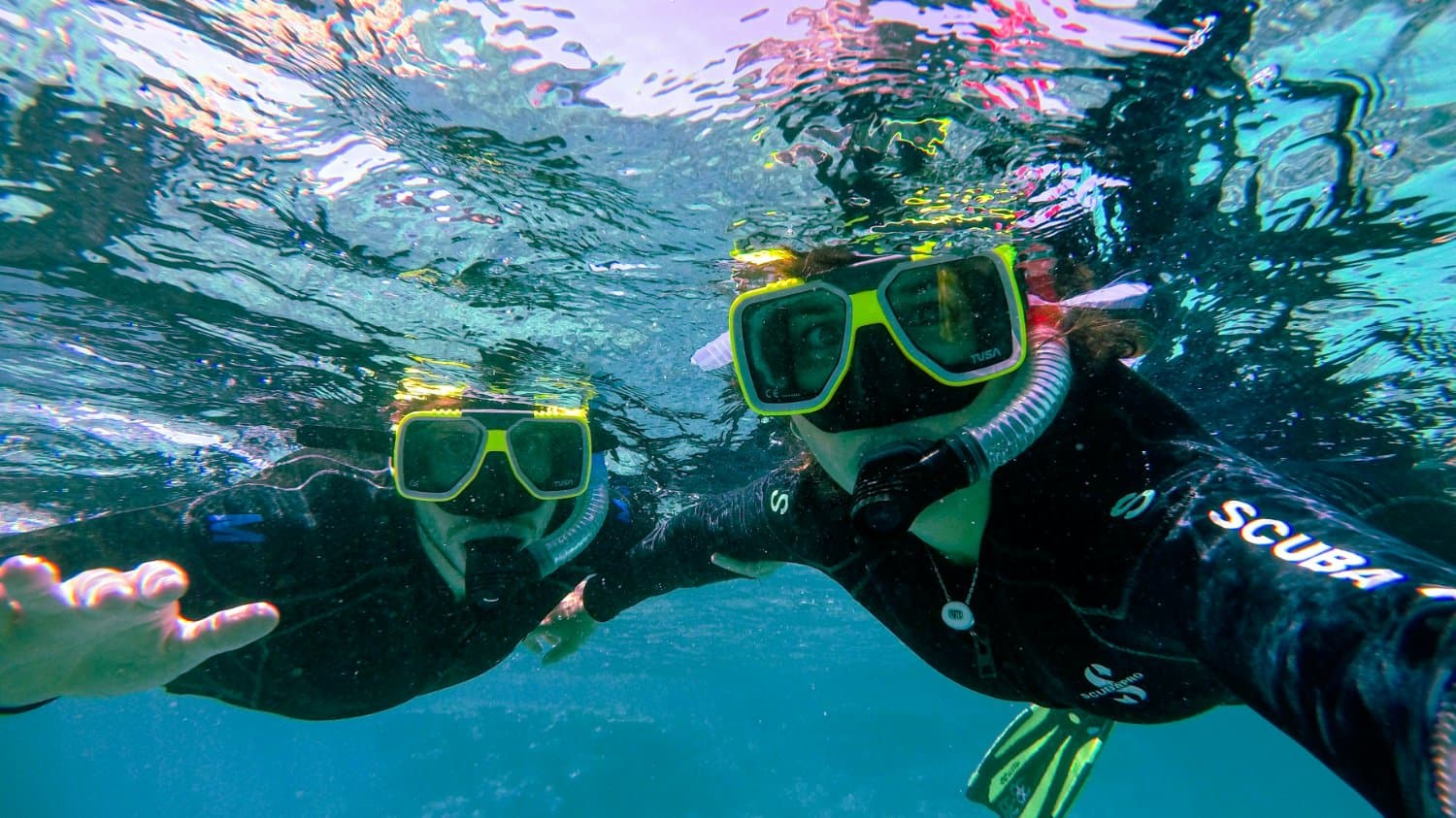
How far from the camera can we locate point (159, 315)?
7.34m

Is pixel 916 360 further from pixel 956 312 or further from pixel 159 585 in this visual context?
pixel 159 585

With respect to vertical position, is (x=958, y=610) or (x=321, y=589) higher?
(x=321, y=589)

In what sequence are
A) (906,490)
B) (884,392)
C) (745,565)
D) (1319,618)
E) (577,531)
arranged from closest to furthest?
1. (1319,618)
2. (906,490)
3. (884,392)
4. (745,565)
5. (577,531)

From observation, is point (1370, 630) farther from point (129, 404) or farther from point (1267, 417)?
point (129, 404)

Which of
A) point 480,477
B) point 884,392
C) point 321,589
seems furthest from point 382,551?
point 884,392

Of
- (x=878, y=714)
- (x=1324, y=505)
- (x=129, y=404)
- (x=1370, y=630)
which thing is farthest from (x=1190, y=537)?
(x=878, y=714)

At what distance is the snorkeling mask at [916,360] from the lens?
268 centimetres

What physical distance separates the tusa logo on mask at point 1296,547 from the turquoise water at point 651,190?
3142 mm

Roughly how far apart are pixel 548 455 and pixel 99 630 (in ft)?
10.9

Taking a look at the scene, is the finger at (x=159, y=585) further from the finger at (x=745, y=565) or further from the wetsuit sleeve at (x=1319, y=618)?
the wetsuit sleeve at (x=1319, y=618)

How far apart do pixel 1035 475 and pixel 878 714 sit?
5411cm

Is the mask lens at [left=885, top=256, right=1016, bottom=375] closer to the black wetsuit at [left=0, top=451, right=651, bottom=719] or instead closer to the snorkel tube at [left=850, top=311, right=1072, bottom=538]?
the snorkel tube at [left=850, top=311, right=1072, bottom=538]

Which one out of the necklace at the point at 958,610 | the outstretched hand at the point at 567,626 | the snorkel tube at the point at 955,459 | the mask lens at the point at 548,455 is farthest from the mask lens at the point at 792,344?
the outstretched hand at the point at 567,626

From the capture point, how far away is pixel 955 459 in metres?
2.57
